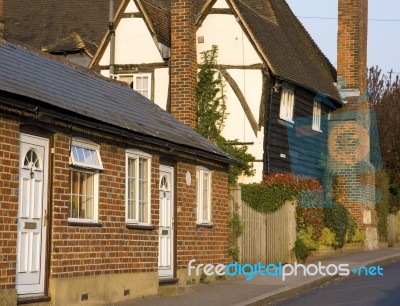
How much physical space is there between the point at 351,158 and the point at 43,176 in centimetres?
2003

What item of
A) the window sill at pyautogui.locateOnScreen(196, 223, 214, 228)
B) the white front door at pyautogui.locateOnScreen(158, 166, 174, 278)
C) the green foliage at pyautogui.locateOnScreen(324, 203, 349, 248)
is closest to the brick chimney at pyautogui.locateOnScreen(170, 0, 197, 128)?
the green foliage at pyautogui.locateOnScreen(324, 203, 349, 248)

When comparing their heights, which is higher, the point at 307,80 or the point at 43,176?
the point at 307,80

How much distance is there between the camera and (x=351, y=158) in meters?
32.6

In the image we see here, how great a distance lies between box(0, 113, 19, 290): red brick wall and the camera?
12.9 metres

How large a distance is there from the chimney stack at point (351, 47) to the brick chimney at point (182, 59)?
8.15 m

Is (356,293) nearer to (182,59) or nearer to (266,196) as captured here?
(266,196)

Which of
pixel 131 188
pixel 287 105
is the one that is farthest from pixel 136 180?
pixel 287 105

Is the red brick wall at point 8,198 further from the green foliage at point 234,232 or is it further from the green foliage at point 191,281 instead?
the green foliage at point 234,232

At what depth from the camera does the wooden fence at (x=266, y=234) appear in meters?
23.1

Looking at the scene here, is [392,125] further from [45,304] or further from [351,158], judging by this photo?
[45,304]

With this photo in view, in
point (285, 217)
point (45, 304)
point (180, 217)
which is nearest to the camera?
point (45, 304)

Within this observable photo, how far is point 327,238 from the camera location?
27938 millimetres

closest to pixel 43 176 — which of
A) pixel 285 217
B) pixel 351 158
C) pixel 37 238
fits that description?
pixel 37 238

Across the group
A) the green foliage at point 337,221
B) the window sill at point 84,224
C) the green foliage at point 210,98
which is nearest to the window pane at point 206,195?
the window sill at point 84,224
